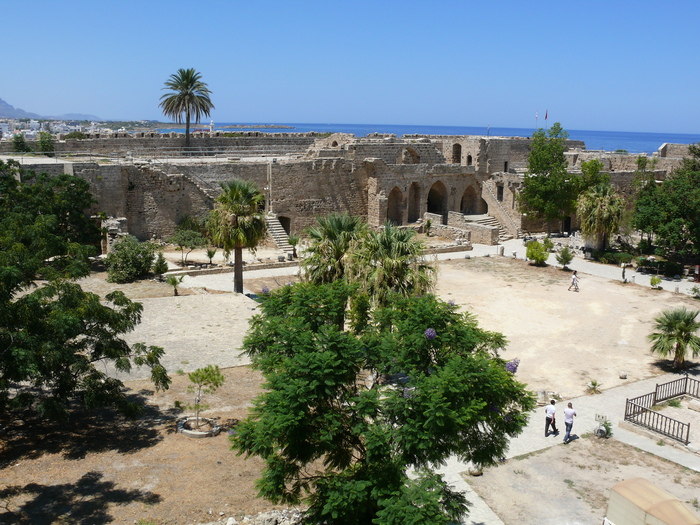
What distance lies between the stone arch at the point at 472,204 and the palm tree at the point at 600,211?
888 centimetres

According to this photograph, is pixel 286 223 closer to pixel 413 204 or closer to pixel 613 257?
pixel 413 204

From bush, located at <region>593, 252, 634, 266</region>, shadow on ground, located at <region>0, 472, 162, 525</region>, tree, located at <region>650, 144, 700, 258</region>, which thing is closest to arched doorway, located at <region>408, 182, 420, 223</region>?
bush, located at <region>593, 252, 634, 266</region>

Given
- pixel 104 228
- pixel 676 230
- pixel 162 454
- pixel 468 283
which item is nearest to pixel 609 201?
pixel 676 230

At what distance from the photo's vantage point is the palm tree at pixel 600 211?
32.2 metres

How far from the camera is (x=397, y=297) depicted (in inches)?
475

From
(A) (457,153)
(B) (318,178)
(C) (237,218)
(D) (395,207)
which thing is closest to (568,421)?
(C) (237,218)

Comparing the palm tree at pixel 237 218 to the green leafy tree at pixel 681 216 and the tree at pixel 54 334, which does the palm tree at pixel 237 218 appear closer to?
the tree at pixel 54 334

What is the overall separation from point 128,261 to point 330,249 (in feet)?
35.5

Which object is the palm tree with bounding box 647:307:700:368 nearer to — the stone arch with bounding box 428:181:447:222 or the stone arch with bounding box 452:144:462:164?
the stone arch with bounding box 428:181:447:222

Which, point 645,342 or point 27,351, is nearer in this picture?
point 27,351

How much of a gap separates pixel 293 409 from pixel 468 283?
19.6 m

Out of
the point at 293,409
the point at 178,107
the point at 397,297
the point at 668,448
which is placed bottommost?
the point at 668,448

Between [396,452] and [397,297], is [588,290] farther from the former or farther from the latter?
[396,452]

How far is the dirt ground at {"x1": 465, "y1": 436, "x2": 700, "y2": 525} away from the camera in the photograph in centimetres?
1180
